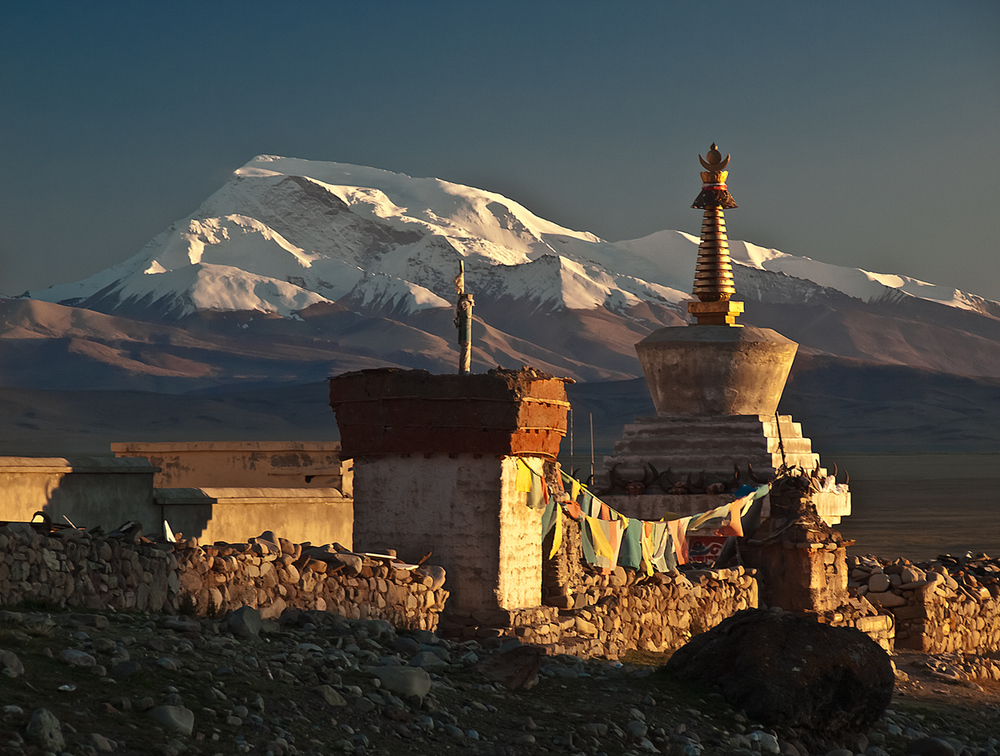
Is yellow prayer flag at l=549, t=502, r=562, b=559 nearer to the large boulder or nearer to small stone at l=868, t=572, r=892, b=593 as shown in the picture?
the large boulder

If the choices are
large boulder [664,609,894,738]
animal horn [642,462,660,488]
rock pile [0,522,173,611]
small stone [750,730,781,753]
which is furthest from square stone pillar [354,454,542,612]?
animal horn [642,462,660,488]

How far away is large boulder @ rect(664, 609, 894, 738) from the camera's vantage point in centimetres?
1013

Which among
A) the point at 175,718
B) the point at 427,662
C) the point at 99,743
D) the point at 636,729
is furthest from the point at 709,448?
the point at 99,743

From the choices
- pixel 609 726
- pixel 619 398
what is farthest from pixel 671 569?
pixel 619 398

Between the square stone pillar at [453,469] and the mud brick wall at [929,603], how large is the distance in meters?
7.33

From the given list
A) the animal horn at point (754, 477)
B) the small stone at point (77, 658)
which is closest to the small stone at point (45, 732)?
the small stone at point (77, 658)

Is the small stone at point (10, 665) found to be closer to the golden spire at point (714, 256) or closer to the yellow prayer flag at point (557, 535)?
the yellow prayer flag at point (557, 535)

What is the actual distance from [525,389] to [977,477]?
73.8m

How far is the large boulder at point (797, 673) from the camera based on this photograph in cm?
1013

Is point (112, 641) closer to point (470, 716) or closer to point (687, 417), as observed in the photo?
point (470, 716)

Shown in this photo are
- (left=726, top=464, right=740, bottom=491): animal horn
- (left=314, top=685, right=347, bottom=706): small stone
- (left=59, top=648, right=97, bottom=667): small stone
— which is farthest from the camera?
(left=726, top=464, right=740, bottom=491): animal horn

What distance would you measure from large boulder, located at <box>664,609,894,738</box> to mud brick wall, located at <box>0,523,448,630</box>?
230 centimetres

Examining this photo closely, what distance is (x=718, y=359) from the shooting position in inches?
901

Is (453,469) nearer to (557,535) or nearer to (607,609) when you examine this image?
(557,535)
